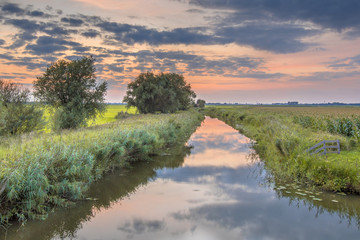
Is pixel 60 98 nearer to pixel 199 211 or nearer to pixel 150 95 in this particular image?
pixel 199 211

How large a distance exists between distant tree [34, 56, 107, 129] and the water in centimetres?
1496

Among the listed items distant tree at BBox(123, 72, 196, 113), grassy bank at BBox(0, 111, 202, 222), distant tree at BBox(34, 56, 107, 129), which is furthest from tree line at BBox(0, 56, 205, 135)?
distant tree at BBox(123, 72, 196, 113)

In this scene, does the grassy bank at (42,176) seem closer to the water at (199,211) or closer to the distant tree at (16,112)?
the water at (199,211)

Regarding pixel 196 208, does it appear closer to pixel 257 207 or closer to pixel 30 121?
pixel 257 207

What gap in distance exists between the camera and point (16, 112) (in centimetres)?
1833

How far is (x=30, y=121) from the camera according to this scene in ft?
61.4

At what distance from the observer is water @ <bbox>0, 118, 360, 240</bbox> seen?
705 centimetres

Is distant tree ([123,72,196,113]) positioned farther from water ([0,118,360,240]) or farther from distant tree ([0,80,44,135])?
water ([0,118,360,240])

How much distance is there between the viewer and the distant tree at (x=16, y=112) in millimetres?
17062

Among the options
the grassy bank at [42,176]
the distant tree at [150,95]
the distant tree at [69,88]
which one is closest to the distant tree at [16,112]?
the distant tree at [69,88]

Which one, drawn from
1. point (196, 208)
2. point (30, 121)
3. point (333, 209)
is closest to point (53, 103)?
point (30, 121)

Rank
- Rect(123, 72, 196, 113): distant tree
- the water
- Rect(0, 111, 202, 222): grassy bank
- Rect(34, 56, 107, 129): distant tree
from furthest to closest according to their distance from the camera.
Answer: Rect(123, 72, 196, 113): distant tree
Rect(34, 56, 107, 129): distant tree
the water
Rect(0, 111, 202, 222): grassy bank

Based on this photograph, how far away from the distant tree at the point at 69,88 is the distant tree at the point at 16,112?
4837 millimetres

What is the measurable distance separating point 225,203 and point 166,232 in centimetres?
288
